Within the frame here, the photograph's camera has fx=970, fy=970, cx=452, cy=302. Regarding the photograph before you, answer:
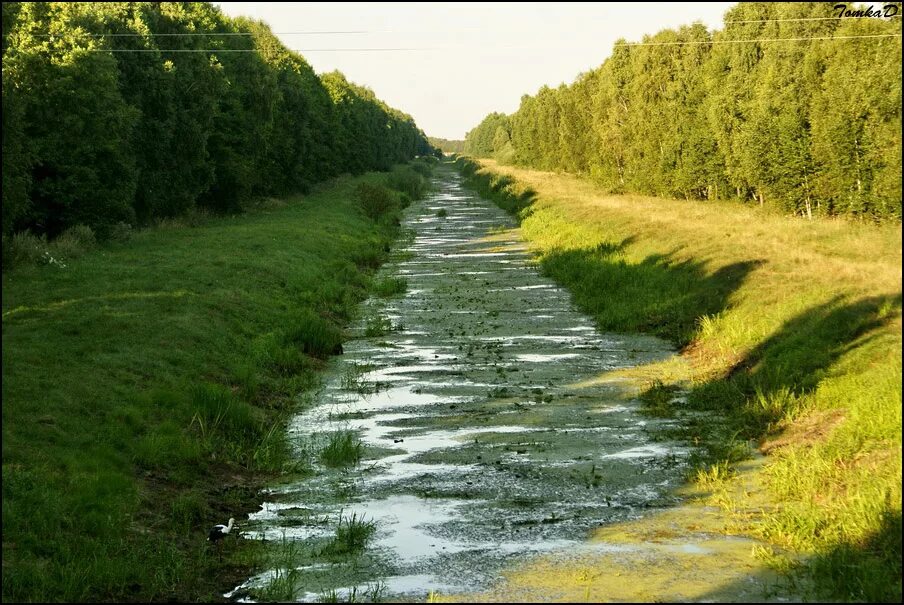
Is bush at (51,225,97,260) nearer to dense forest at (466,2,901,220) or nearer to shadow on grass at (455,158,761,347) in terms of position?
shadow on grass at (455,158,761,347)

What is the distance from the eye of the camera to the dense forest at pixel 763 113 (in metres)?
34.9

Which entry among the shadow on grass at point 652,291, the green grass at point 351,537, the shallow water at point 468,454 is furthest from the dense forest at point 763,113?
the green grass at point 351,537

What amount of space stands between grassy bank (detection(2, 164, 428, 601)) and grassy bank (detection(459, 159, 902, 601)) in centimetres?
707

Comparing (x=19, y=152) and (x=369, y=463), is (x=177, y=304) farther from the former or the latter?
(x=369, y=463)

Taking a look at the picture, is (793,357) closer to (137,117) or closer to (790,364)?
(790,364)

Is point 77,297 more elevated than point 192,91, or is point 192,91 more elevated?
point 192,91

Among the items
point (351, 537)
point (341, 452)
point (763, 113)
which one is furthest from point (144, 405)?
point (763, 113)

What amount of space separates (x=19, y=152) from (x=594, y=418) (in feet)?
52.3

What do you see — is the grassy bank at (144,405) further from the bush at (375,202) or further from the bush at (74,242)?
the bush at (375,202)

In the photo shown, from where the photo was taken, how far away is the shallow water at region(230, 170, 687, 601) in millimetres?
11453

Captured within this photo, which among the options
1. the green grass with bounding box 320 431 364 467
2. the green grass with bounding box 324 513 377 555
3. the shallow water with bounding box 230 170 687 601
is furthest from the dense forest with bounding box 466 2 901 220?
the green grass with bounding box 324 513 377 555

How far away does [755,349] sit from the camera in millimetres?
20609

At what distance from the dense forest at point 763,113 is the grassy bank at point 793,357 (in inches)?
182

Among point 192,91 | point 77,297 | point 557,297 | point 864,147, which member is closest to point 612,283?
point 557,297
